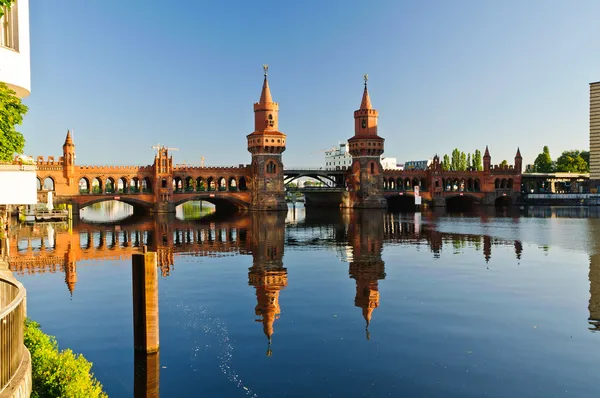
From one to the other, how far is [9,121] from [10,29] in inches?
151

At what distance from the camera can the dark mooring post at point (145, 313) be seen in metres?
17.2

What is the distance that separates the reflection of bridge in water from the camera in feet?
95.5

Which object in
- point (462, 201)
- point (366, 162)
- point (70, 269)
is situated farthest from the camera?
point (462, 201)

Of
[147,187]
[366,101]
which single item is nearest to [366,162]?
[366,101]

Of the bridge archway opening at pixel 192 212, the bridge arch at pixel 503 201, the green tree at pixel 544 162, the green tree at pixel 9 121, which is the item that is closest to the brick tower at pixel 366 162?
the bridge archway opening at pixel 192 212

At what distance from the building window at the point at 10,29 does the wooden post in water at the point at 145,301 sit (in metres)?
11.4

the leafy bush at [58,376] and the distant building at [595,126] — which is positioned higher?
the distant building at [595,126]

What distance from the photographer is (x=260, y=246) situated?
4734 centimetres

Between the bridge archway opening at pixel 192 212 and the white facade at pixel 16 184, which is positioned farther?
the bridge archway opening at pixel 192 212

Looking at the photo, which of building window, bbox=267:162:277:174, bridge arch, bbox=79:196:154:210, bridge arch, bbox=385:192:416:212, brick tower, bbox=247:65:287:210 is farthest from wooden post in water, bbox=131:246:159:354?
bridge arch, bbox=385:192:416:212

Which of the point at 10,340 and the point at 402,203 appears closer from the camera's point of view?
the point at 10,340

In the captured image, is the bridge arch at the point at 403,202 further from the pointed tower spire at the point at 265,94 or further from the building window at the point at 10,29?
the building window at the point at 10,29

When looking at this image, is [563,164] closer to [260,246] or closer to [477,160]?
[477,160]

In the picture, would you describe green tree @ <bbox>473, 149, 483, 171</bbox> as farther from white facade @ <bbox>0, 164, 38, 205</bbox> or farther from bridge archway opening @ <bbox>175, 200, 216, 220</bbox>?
white facade @ <bbox>0, 164, 38, 205</bbox>
